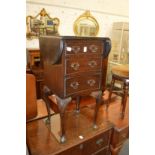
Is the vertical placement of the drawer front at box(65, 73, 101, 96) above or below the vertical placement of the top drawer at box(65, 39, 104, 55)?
below

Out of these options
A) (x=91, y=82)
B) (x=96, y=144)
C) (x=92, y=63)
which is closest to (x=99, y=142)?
(x=96, y=144)

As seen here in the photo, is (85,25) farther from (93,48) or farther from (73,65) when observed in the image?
(73,65)

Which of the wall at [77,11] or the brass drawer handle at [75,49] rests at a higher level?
the wall at [77,11]

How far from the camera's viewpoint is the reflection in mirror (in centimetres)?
349

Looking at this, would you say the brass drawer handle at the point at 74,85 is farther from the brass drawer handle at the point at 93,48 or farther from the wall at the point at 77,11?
the wall at the point at 77,11

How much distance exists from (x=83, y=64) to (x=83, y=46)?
0.45 feet

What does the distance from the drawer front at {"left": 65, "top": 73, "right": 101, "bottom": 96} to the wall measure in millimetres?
2011

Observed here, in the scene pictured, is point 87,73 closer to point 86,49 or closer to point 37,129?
point 86,49

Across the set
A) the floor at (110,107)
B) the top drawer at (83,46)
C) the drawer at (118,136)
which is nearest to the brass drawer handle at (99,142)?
the drawer at (118,136)

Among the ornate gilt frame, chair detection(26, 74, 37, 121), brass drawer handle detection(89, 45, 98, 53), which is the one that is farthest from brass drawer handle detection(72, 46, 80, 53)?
the ornate gilt frame

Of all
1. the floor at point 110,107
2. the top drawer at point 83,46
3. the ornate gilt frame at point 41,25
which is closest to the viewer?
the top drawer at point 83,46

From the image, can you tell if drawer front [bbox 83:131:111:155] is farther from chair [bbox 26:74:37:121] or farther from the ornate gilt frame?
the ornate gilt frame

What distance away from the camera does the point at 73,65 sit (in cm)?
120

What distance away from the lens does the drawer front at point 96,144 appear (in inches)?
55.5
